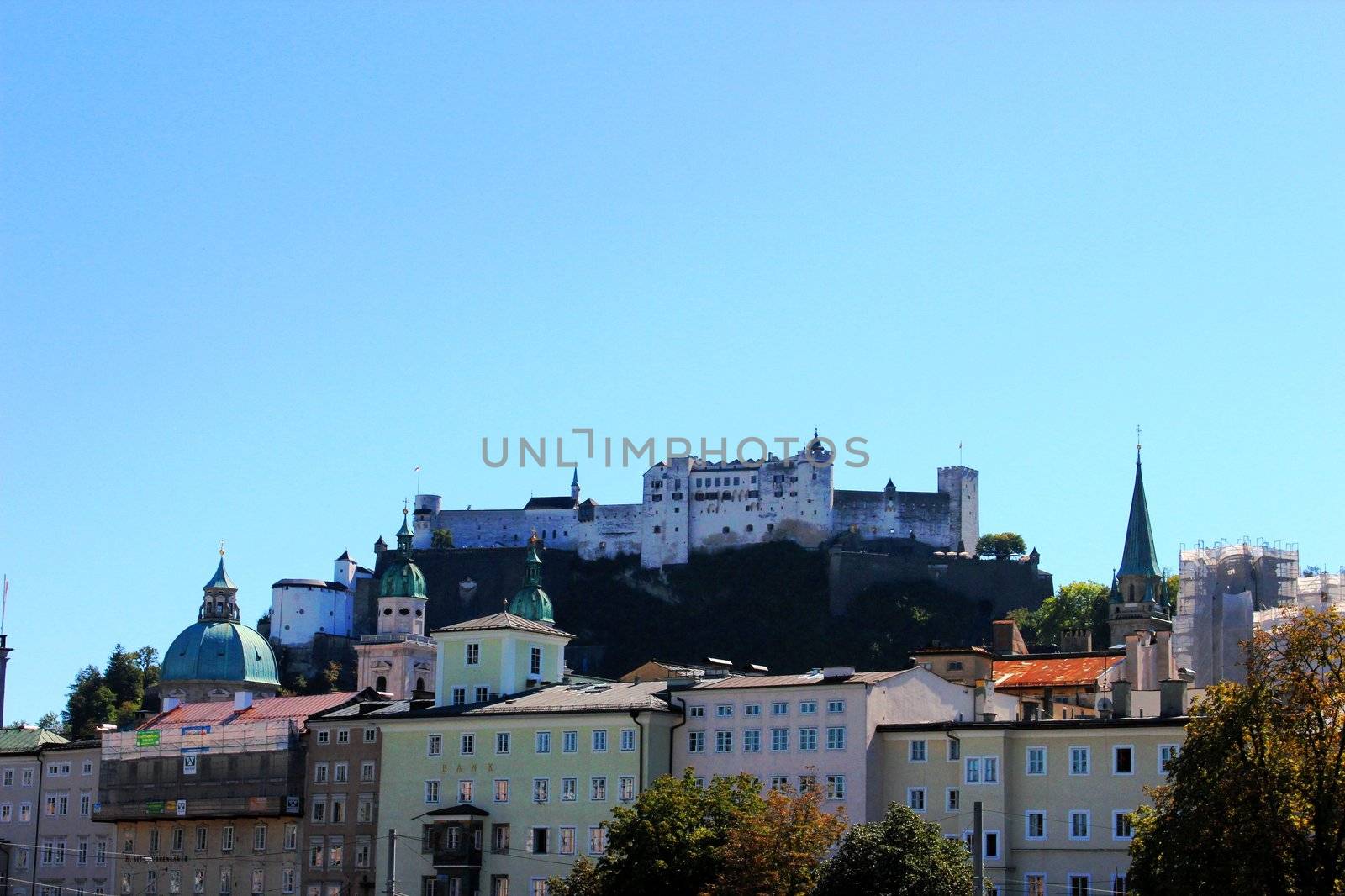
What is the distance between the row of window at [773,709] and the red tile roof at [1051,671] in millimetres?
10970

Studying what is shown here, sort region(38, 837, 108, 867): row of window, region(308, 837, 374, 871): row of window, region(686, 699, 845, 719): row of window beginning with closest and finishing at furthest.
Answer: region(686, 699, 845, 719): row of window < region(308, 837, 374, 871): row of window < region(38, 837, 108, 867): row of window

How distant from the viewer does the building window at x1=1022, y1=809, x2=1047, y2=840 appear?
6366 centimetres

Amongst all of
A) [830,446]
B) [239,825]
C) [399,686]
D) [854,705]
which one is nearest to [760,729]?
[854,705]

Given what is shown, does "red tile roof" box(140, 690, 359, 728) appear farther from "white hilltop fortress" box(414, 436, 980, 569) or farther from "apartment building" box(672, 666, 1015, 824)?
"white hilltop fortress" box(414, 436, 980, 569)

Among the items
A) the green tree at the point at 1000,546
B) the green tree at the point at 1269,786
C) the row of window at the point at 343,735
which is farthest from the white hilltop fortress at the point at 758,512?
the green tree at the point at 1269,786

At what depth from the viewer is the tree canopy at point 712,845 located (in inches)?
2259

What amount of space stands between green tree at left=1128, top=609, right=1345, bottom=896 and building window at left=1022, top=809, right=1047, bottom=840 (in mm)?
14889

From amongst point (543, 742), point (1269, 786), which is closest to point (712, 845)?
point (543, 742)

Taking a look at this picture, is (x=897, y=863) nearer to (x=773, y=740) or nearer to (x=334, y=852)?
(x=773, y=740)

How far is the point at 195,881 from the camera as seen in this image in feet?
261

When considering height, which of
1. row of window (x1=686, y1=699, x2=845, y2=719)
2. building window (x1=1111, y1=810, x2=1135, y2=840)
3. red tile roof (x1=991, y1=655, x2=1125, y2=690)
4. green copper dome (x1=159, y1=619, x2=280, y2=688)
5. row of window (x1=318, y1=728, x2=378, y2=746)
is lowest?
building window (x1=1111, y1=810, x2=1135, y2=840)

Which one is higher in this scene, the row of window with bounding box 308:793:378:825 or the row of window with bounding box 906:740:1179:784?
the row of window with bounding box 906:740:1179:784

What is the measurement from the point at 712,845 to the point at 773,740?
8.87 metres

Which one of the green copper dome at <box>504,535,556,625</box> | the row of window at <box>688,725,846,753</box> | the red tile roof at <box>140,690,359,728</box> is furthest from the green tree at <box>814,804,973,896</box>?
the green copper dome at <box>504,535,556,625</box>
